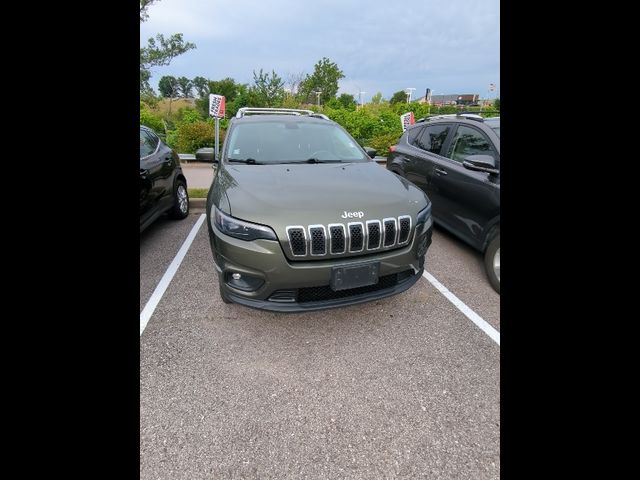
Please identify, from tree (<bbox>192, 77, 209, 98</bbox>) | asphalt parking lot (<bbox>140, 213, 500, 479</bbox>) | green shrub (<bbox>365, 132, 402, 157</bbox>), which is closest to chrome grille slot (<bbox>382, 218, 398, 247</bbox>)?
asphalt parking lot (<bbox>140, 213, 500, 479</bbox>)

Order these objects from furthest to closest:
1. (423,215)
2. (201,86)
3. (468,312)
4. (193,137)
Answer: (201,86) < (193,137) < (468,312) < (423,215)

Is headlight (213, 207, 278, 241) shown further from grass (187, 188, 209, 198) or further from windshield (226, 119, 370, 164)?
→ grass (187, 188, 209, 198)

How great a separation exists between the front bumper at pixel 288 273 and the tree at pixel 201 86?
21.0 meters

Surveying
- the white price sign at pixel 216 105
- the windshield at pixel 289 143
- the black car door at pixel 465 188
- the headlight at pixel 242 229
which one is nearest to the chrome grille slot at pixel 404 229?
the headlight at pixel 242 229

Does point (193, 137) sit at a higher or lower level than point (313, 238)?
higher

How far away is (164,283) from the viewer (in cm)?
315

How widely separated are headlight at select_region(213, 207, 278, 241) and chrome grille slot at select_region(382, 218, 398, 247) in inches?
29.6

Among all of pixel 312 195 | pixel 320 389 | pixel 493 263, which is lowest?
Result: pixel 320 389

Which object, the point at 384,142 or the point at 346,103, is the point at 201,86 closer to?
the point at 346,103

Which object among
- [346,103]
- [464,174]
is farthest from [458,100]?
[464,174]

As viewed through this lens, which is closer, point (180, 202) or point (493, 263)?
point (493, 263)

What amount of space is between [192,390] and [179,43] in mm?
14085

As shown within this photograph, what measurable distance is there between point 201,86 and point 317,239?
1001 inches
